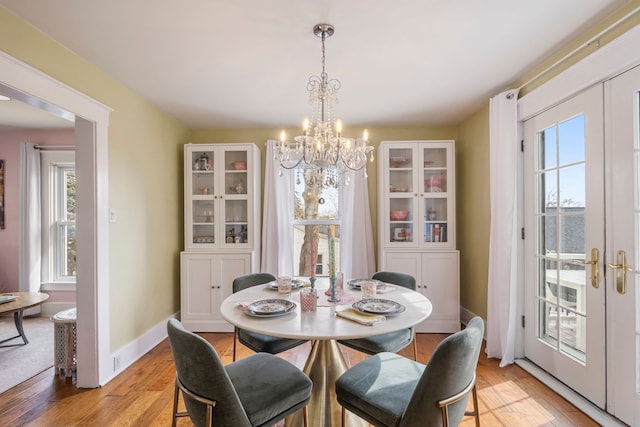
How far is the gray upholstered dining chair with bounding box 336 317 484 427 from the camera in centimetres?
124

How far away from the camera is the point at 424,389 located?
124 centimetres

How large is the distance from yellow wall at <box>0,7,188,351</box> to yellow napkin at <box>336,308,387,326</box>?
6.70 ft

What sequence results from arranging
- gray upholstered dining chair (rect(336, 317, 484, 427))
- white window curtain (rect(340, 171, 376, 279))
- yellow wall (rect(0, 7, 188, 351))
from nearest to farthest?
gray upholstered dining chair (rect(336, 317, 484, 427)) < yellow wall (rect(0, 7, 188, 351)) < white window curtain (rect(340, 171, 376, 279))

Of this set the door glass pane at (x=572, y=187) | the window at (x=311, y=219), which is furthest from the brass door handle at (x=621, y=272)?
the window at (x=311, y=219)

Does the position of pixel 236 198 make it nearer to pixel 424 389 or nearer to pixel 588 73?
pixel 424 389

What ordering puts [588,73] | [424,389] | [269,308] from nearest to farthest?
[424,389] < [269,308] < [588,73]

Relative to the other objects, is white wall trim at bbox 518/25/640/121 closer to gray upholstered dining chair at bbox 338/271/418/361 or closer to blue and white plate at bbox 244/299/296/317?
gray upholstered dining chair at bbox 338/271/418/361

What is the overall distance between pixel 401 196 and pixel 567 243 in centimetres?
163

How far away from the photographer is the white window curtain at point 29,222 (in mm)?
4066

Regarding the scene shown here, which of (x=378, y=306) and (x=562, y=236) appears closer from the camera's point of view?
(x=378, y=306)

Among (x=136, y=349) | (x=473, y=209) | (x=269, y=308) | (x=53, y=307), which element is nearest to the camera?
(x=269, y=308)

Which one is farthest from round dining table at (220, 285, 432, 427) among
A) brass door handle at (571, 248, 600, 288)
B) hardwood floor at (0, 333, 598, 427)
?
brass door handle at (571, 248, 600, 288)

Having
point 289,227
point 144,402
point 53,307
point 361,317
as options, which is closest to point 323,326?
point 361,317

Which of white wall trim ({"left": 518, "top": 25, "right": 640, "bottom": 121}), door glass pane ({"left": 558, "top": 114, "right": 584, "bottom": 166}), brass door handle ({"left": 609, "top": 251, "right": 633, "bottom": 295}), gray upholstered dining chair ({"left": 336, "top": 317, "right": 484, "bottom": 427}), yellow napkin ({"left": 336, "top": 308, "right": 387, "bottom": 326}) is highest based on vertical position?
white wall trim ({"left": 518, "top": 25, "right": 640, "bottom": 121})
